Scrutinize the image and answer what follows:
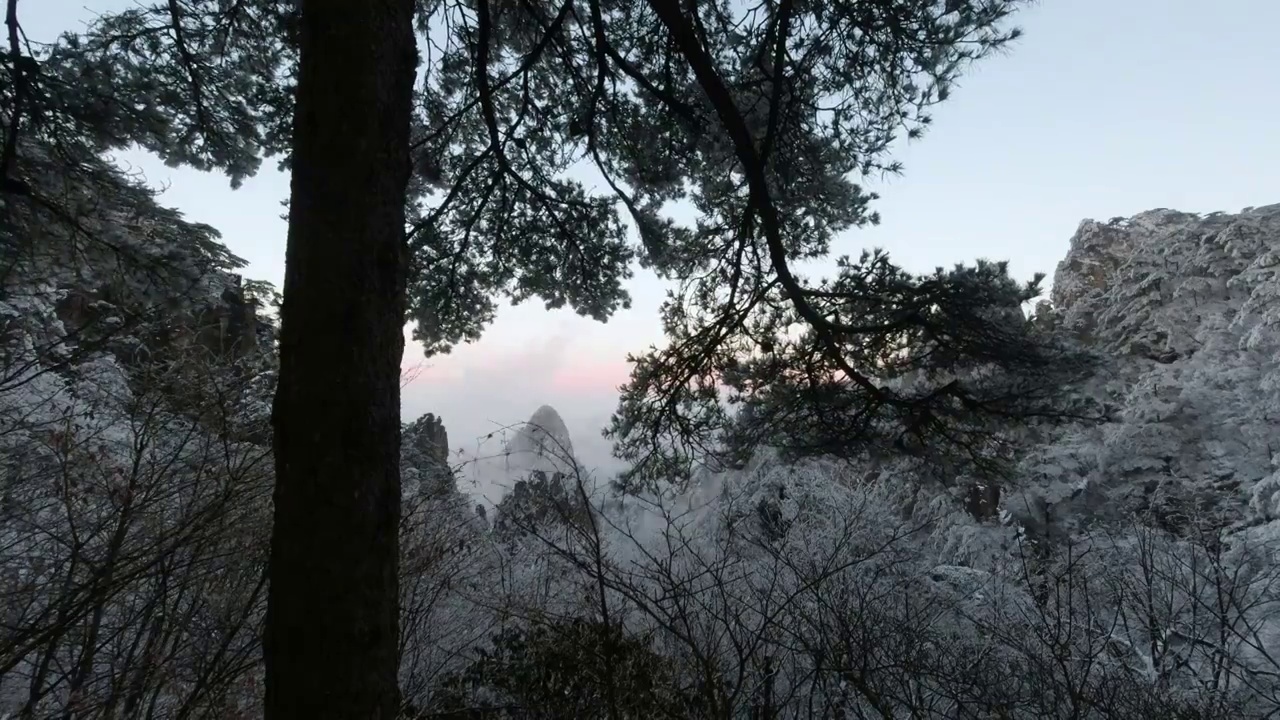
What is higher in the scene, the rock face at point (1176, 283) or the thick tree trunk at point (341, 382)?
the rock face at point (1176, 283)

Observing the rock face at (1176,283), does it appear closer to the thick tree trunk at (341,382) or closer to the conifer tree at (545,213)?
the conifer tree at (545,213)

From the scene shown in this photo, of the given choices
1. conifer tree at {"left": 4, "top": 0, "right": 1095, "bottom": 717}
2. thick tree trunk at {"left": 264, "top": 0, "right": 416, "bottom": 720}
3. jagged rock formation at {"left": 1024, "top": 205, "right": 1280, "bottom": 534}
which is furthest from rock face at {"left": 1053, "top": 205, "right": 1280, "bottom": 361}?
thick tree trunk at {"left": 264, "top": 0, "right": 416, "bottom": 720}

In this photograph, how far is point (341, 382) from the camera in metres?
1.42

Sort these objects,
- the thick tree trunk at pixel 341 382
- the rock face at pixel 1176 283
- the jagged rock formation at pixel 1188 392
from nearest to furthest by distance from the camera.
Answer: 1. the thick tree trunk at pixel 341 382
2. the jagged rock formation at pixel 1188 392
3. the rock face at pixel 1176 283

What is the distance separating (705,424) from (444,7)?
11.5ft

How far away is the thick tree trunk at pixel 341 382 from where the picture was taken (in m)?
1.31

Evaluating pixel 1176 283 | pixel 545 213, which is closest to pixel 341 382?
pixel 545 213

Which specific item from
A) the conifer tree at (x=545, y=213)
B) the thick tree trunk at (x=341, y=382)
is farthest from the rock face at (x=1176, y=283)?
the thick tree trunk at (x=341, y=382)

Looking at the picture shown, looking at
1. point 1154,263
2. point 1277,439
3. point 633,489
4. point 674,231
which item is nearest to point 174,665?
point 633,489

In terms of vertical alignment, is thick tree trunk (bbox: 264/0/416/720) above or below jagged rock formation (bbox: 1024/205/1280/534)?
below

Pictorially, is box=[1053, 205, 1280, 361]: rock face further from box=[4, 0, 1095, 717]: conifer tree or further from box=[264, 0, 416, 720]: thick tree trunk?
box=[264, 0, 416, 720]: thick tree trunk

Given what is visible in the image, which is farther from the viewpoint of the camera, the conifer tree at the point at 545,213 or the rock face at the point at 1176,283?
the rock face at the point at 1176,283

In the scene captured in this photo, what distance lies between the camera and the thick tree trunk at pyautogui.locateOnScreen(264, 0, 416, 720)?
4.29 feet

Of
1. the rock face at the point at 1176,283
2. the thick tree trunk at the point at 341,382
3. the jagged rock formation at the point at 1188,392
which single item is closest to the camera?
the thick tree trunk at the point at 341,382
